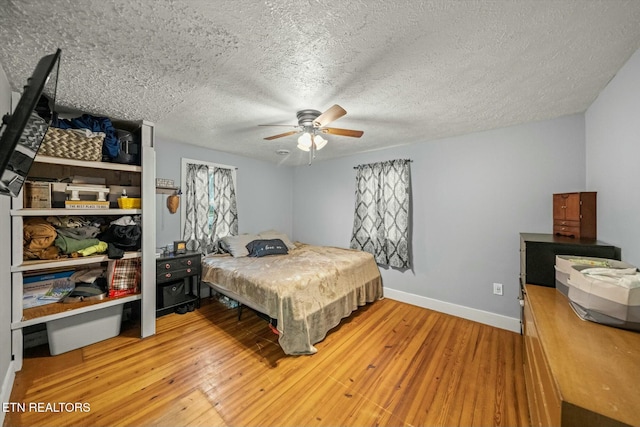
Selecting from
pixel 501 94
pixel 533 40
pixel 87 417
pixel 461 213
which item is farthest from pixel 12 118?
pixel 461 213

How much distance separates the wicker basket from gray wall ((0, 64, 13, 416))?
321 mm

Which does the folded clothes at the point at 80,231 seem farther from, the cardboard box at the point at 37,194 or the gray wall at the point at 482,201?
the gray wall at the point at 482,201

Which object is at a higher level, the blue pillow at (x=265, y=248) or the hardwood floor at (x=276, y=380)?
the blue pillow at (x=265, y=248)

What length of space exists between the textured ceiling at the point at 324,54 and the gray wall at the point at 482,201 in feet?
1.26

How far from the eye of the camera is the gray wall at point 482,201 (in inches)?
93.4

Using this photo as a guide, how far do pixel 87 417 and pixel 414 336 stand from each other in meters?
2.73

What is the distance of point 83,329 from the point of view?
2.16 metres

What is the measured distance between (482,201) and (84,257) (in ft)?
14.2

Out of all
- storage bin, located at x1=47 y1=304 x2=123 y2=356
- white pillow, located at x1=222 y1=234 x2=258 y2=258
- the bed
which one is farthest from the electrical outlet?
storage bin, located at x1=47 y1=304 x2=123 y2=356

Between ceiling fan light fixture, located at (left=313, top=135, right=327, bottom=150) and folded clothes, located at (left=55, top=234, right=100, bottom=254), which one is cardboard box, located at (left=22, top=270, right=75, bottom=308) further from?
ceiling fan light fixture, located at (left=313, top=135, right=327, bottom=150)

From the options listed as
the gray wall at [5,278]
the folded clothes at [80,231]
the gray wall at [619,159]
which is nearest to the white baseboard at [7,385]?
the gray wall at [5,278]

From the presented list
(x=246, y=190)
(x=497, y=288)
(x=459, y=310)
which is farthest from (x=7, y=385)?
(x=497, y=288)

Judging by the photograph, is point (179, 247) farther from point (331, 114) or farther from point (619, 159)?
point (619, 159)

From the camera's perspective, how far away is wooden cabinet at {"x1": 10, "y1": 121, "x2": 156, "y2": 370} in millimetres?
1835
